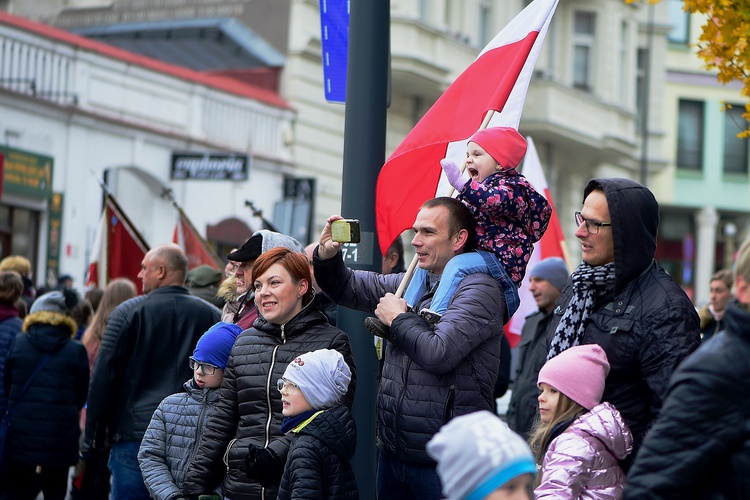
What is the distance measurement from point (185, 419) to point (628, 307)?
2382mm

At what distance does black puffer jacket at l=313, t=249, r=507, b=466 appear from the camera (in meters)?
4.65

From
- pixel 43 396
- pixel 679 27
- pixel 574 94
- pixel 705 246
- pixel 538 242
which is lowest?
pixel 43 396

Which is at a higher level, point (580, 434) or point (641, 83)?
point (641, 83)

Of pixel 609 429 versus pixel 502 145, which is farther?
pixel 502 145

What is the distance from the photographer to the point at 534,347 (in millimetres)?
8320

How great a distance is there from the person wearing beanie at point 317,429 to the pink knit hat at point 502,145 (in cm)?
104

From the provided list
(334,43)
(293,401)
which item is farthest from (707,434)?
(334,43)

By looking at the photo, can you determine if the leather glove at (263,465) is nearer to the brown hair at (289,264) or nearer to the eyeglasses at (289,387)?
the eyeglasses at (289,387)

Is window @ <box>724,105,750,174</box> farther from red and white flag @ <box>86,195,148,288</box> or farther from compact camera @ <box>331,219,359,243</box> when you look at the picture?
compact camera @ <box>331,219,359,243</box>

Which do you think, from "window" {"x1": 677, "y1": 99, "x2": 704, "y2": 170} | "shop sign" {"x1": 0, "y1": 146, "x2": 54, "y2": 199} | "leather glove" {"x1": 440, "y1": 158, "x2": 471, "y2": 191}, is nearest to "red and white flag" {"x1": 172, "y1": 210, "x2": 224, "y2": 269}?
"shop sign" {"x1": 0, "y1": 146, "x2": 54, "y2": 199}

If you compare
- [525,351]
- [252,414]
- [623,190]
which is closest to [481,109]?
[623,190]

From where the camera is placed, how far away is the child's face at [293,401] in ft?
16.7

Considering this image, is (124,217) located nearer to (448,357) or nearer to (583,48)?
(448,357)

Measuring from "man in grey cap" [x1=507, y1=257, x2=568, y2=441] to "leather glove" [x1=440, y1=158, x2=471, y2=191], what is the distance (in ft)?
9.31
